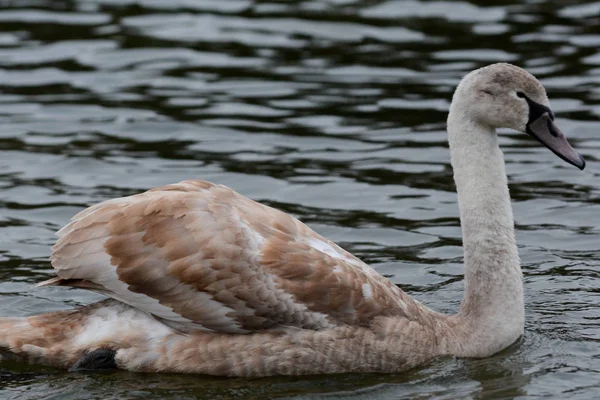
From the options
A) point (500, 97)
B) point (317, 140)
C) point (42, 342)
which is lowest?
point (42, 342)

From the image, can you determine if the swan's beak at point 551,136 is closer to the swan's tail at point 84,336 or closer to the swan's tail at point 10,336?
the swan's tail at point 84,336

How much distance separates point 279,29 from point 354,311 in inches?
429

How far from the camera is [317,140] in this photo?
50.6 feet

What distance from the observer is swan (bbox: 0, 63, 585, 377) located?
897cm

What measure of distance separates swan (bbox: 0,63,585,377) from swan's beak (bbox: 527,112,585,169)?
1328 mm

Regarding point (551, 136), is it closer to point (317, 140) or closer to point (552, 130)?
point (552, 130)

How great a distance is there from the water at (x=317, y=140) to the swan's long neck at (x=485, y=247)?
0.22 meters

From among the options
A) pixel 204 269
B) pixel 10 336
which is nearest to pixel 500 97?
pixel 204 269

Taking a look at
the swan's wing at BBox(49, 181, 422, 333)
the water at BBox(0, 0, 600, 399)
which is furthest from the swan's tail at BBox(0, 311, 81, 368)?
the swan's wing at BBox(49, 181, 422, 333)

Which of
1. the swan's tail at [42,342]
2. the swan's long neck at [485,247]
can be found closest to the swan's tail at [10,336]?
the swan's tail at [42,342]

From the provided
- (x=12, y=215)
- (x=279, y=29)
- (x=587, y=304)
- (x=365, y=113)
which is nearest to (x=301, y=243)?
(x=587, y=304)

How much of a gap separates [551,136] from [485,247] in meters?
0.94

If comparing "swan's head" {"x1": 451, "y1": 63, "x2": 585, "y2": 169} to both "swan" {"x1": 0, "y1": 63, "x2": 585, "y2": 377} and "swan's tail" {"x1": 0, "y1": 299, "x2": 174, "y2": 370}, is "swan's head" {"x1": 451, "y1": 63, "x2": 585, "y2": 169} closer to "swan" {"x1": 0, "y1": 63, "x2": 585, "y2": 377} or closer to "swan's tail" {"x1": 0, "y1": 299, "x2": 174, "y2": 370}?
"swan" {"x1": 0, "y1": 63, "x2": 585, "y2": 377}

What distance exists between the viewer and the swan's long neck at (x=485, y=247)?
9539mm
